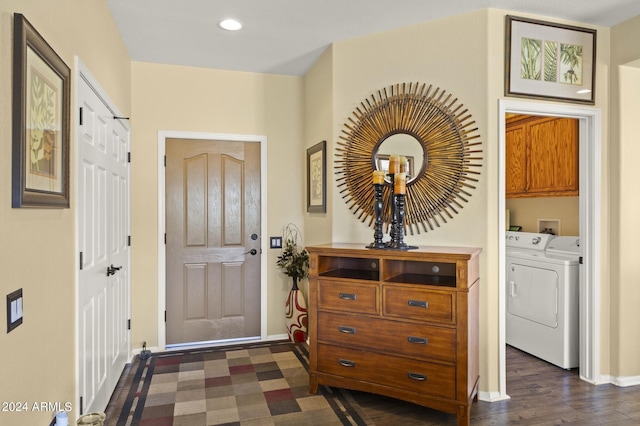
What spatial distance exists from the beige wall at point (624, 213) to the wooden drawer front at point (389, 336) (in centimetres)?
156

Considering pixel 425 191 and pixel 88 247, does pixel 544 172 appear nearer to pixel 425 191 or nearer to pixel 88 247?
pixel 425 191

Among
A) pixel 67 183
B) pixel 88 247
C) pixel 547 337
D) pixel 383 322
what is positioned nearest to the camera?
pixel 67 183

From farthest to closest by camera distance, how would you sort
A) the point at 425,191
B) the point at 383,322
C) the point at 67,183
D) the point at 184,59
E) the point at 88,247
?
the point at 184,59
the point at 425,191
the point at 383,322
the point at 88,247
the point at 67,183

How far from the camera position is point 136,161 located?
383cm

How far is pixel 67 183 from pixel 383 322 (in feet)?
6.30

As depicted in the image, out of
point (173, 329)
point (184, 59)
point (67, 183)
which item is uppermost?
point (184, 59)

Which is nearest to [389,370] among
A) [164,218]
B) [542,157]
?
[164,218]

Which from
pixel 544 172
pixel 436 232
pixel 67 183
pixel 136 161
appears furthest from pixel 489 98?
pixel 136 161

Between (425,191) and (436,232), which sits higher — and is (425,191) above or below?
above

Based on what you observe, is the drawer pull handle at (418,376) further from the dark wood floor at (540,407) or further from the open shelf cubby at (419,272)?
the open shelf cubby at (419,272)

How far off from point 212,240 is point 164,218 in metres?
0.48

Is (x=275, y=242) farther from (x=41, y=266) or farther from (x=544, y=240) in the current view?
(x=41, y=266)

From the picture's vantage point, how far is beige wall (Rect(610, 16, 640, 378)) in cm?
311

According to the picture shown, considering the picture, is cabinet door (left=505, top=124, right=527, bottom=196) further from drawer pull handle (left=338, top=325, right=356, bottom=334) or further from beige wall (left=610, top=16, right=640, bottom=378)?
drawer pull handle (left=338, top=325, right=356, bottom=334)
